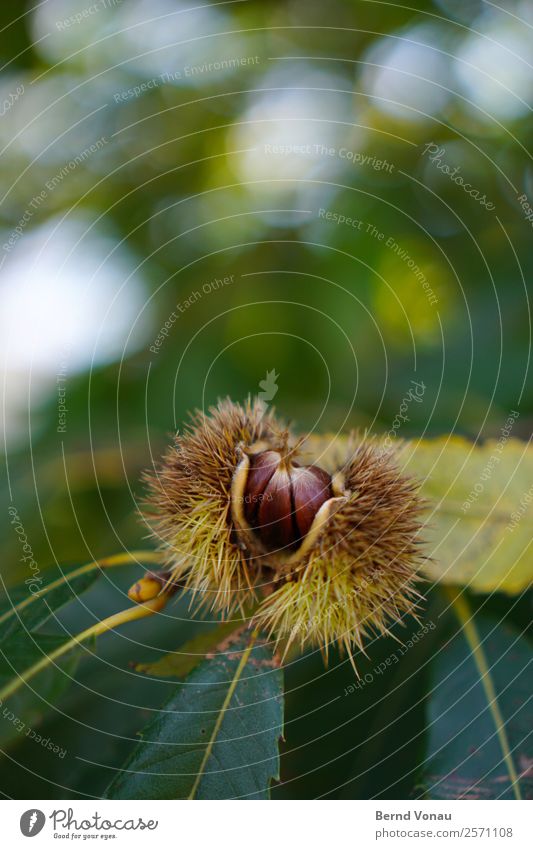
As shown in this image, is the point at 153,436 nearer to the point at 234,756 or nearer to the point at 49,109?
the point at 234,756

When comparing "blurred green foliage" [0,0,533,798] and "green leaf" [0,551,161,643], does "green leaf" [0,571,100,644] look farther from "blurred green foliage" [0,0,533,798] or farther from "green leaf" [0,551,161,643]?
"blurred green foliage" [0,0,533,798]

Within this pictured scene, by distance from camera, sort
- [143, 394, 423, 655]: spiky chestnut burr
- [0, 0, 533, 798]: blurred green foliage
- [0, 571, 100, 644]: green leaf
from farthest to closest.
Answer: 1. [0, 0, 533, 798]: blurred green foliage
2. [0, 571, 100, 644]: green leaf
3. [143, 394, 423, 655]: spiky chestnut burr

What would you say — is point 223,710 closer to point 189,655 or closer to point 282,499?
point 189,655

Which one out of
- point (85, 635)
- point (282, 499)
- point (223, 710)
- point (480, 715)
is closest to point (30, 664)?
point (85, 635)

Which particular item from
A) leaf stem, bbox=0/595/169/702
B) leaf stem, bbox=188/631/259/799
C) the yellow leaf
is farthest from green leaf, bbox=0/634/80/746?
the yellow leaf
